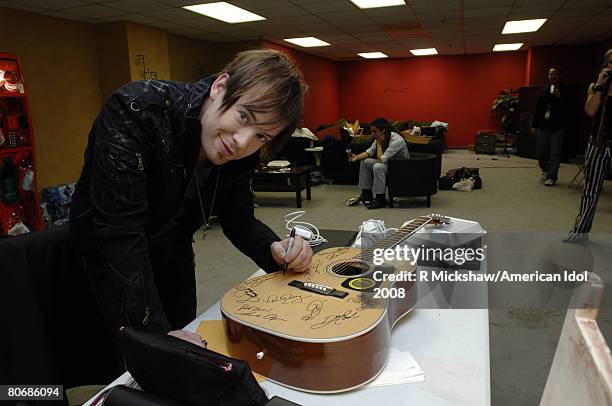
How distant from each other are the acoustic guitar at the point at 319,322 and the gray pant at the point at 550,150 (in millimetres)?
6416

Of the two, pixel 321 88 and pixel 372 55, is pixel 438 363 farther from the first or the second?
pixel 372 55

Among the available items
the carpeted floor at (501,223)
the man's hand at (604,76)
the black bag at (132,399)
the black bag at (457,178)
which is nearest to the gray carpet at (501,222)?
the carpeted floor at (501,223)

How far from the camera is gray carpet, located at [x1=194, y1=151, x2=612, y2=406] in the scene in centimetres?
204

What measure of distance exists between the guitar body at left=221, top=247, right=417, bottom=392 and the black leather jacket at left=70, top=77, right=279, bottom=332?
0.63ft

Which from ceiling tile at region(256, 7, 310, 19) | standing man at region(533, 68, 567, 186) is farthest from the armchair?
ceiling tile at region(256, 7, 310, 19)

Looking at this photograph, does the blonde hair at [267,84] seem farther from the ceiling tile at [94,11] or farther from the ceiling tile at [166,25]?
the ceiling tile at [166,25]

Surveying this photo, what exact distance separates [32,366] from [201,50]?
7.98m

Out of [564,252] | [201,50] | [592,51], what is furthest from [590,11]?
[201,50]


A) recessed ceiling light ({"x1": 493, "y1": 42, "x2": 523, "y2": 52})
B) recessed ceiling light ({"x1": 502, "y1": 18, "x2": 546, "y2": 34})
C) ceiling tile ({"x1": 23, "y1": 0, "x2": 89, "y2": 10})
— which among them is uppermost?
recessed ceiling light ({"x1": 493, "y1": 42, "x2": 523, "y2": 52})

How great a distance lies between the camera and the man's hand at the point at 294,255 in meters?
1.18

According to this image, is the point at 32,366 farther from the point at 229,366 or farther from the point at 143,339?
the point at 229,366

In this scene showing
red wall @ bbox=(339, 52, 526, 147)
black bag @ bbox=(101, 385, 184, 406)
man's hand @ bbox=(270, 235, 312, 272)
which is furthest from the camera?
red wall @ bbox=(339, 52, 526, 147)

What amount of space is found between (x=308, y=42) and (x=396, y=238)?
8.36 meters
